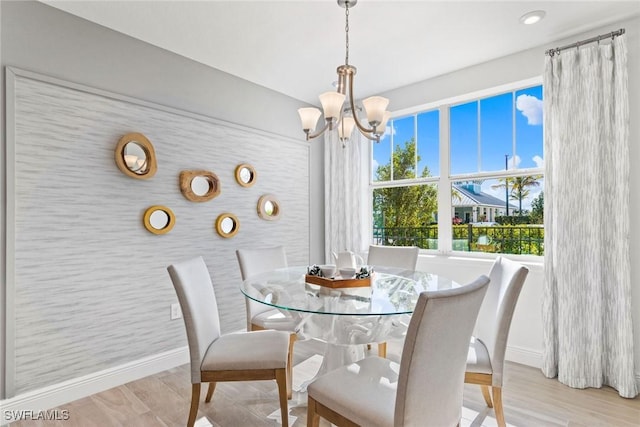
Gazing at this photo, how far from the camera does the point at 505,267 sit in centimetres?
197

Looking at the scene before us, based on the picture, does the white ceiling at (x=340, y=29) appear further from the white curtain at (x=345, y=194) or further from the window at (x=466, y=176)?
the white curtain at (x=345, y=194)

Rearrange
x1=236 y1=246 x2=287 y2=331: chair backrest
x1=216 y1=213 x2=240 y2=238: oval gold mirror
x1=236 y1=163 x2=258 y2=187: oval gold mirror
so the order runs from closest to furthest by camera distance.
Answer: x1=236 y1=246 x2=287 y2=331: chair backrest
x1=216 y1=213 x2=240 y2=238: oval gold mirror
x1=236 y1=163 x2=258 y2=187: oval gold mirror

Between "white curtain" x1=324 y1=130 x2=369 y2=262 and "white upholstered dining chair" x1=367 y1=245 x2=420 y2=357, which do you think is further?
"white curtain" x1=324 y1=130 x2=369 y2=262

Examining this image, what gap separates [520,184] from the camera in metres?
3.09

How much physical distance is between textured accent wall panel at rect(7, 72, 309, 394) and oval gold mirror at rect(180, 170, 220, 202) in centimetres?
6

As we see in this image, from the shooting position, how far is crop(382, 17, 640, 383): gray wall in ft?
7.88

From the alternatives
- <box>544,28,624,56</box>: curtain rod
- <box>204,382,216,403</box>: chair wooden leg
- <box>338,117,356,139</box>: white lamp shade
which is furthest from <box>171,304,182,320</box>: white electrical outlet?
<box>544,28,624,56</box>: curtain rod

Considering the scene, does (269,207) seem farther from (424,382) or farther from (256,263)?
(424,382)

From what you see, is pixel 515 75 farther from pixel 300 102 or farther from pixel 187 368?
pixel 187 368

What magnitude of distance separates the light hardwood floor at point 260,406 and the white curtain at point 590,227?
0.20 meters

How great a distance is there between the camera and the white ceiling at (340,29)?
7.42ft

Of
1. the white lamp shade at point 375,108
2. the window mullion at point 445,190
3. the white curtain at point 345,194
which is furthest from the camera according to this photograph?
the white curtain at point 345,194

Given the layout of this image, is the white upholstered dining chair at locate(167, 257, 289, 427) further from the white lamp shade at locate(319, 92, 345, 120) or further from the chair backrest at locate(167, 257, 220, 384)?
the white lamp shade at locate(319, 92, 345, 120)

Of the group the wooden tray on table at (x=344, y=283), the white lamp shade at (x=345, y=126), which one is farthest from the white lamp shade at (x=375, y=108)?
the wooden tray on table at (x=344, y=283)
